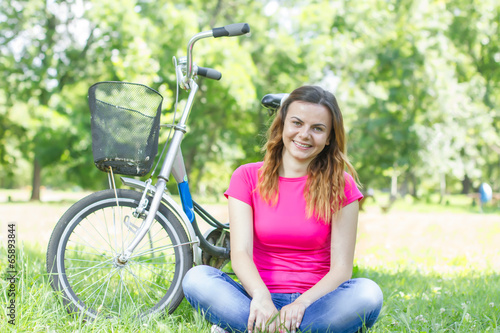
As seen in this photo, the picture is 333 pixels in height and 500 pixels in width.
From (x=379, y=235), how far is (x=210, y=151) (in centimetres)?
1324

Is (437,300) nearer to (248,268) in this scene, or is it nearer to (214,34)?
(248,268)

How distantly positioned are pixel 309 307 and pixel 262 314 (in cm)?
24

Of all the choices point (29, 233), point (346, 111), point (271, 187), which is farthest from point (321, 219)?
point (346, 111)

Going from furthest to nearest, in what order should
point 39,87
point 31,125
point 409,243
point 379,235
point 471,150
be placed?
point 471,150 → point 39,87 → point 31,125 → point 379,235 → point 409,243

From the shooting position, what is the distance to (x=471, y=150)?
21797 millimetres

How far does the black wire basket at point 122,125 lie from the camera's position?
2.49 metres

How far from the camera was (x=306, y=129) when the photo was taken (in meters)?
2.42

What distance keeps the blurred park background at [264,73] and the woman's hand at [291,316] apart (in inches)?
547

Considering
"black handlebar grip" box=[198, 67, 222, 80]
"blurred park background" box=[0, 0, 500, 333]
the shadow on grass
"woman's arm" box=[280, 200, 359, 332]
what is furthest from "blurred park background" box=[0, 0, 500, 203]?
"woman's arm" box=[280, 200, 359, 332]

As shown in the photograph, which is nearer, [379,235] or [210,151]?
[379,235]

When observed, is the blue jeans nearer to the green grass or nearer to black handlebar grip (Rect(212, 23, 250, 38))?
the green grass

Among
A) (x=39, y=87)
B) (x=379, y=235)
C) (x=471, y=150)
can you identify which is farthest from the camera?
(x=471, y=150)

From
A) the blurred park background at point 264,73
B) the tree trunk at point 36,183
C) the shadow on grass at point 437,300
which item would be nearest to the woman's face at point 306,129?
the shadow on grass at point 437,300

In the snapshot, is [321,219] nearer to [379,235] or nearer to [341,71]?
[379,235]
